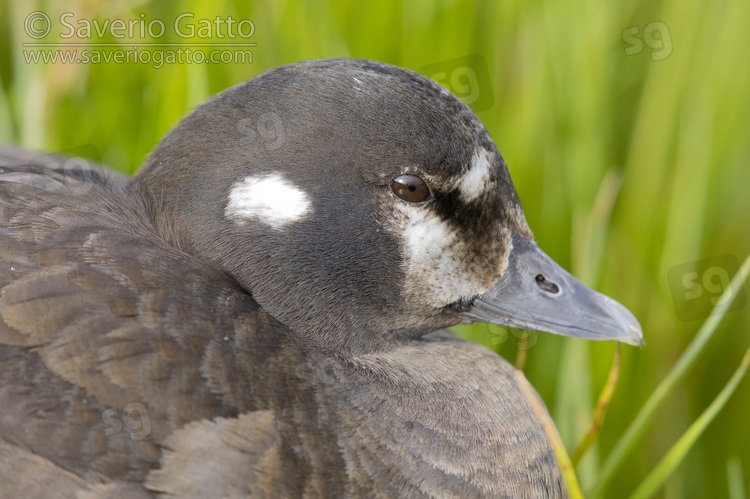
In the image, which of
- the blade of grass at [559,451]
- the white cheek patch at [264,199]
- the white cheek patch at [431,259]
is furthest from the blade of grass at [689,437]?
the white cheek patch at [264,199]

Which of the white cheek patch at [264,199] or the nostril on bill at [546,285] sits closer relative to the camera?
the white cheek patch at [264,199]

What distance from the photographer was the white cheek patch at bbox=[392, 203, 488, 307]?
206cm

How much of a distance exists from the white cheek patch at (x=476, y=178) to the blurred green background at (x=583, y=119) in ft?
2.91

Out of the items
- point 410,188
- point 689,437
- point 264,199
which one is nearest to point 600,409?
point 689,437

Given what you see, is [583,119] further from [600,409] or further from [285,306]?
[285,306]

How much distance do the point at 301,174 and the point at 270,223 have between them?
5.7 inches

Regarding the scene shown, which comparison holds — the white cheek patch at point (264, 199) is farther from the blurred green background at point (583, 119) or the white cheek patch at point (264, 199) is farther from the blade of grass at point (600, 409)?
the blurred green background at point (583, 119)

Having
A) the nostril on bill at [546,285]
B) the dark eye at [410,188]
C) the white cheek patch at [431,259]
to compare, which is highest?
the dark eye at [410,188]

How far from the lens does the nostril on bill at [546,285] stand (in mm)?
A: 2205

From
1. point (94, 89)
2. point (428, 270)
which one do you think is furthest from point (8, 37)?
point (428, 270)

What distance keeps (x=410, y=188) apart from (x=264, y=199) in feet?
1.17

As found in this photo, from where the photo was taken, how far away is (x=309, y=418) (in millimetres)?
1817

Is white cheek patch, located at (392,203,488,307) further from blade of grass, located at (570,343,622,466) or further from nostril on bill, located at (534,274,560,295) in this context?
blade of grass, located at (570,343,622,466)

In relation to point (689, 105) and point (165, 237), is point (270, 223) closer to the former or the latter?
point (165, 237)
